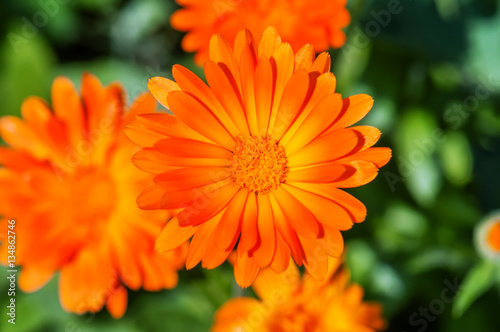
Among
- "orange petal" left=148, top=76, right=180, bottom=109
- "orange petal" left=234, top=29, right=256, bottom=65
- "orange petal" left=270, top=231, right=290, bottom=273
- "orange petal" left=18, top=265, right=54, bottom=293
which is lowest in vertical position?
"orange petal" left=18, top=265, right=54, bottom=293

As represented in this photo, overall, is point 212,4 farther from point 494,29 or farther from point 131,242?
point 494,29

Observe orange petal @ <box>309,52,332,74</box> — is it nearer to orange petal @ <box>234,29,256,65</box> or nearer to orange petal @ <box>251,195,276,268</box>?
orange petal @ <box>234,29,256,65</box>

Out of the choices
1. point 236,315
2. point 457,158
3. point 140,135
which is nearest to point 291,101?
point 140,135

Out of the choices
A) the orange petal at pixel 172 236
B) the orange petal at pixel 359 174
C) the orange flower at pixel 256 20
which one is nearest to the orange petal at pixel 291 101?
the orange petal at pixel 359 174

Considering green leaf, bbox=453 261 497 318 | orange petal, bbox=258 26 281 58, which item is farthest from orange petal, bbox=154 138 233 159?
green leaf, bbox=453 261 497 318

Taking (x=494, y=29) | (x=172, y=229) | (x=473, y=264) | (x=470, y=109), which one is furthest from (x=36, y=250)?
(x=494, y=29)

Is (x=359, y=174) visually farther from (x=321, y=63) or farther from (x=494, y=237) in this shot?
(x=494, y=237)

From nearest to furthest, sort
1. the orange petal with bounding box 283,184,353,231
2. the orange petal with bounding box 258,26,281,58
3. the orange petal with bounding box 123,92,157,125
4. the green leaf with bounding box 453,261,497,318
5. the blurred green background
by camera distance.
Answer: the orange petal with bounding box 283,184,353,231, the orange petal with bounding box 258,26,281,58, the orange petal with bounding box 123,92,157,125, the green leaf with bounding box 453,261,497,318, the blurred green background

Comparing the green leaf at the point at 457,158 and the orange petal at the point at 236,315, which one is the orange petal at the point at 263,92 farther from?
the green leaf at the point at 457,158

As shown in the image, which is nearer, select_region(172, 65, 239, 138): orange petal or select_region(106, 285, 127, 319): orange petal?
select_region(172, 65, 239, 138): orange petal
